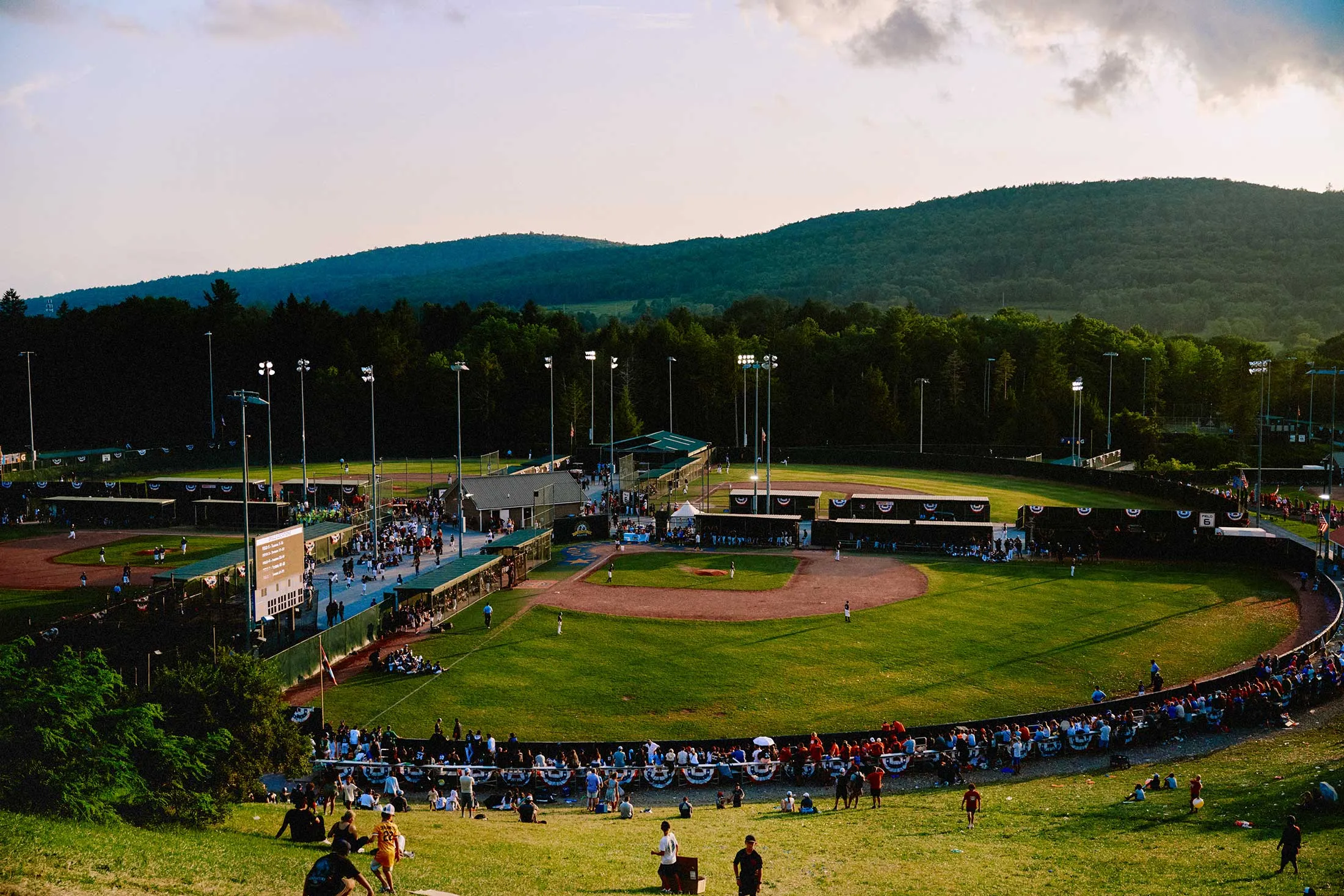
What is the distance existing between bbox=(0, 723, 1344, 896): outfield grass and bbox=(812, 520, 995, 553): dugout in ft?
98.7

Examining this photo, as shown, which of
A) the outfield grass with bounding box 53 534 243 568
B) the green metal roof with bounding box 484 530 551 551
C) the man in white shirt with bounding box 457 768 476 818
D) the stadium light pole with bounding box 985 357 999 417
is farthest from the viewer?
the stadium light pole with bounding box 985 357 999 417

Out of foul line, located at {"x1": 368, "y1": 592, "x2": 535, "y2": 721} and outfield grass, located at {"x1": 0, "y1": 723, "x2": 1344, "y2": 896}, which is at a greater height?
outfield grass, located at {"x1": 0, "y1": 723, "x2": 1344, "y2": 896}

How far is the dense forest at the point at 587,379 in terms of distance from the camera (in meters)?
117

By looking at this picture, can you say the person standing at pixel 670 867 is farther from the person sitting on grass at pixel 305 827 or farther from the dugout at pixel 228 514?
the dugout at pixel 228 514

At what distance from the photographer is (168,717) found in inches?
860

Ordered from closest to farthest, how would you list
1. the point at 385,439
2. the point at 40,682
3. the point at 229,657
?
the point at 40,682 < the point at 229,657 < the point at 385,439

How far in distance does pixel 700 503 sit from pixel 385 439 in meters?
58.4

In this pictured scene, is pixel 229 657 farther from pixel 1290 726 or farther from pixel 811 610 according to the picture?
pixel 1290 726

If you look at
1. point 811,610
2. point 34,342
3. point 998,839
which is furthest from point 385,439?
point 998,839

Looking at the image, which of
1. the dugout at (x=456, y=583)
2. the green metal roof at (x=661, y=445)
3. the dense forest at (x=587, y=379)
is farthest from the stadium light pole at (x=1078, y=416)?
the dugout at (x=456, y=583)

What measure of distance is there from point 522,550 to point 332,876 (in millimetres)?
38176

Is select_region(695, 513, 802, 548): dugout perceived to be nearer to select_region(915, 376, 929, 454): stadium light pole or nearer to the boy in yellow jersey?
the boy in yellow jersey

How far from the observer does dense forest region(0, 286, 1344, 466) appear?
117 meters

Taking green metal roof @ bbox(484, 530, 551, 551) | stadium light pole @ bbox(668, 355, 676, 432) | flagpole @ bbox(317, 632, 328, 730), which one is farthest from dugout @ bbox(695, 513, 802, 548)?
stadium light pole @ bbox(668, 355, 676, 432)
